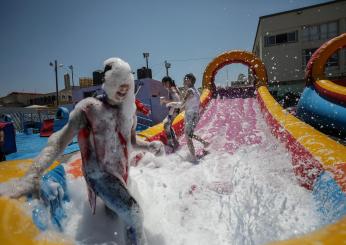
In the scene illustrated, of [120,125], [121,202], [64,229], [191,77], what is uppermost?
[191,77]

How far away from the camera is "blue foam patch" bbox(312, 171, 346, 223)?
2.20 meters

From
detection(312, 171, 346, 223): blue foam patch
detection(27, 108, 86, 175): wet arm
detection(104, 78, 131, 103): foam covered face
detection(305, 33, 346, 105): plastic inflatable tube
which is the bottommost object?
detection(312, 171, 346, 223): blue foam patch

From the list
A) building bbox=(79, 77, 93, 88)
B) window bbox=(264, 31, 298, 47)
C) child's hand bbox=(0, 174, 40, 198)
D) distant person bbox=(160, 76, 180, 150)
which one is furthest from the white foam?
building bbox=(79, 77, 93, 88)

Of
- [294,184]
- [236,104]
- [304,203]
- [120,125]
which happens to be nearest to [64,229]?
[120,125]

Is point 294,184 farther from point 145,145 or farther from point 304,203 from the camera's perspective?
point 145,145

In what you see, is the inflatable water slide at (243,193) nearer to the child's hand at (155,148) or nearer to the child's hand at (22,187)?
the child's hand at (22,187)

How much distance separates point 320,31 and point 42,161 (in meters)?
24.0

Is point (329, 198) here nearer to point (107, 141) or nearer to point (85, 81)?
point (107, 141)

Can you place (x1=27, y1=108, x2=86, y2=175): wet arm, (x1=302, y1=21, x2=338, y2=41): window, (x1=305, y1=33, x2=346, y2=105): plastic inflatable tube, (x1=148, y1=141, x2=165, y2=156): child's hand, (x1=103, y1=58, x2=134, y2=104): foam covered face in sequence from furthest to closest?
(x1=302, y1=21, x2=338, y2=41): window → (x1=305, y1=33, x2=346, y2=105): plastic inflatable tube → (x1=148, y1=141, x2=165, y2=156): child's hand → (x1=103, y1=58, x2=134, y2=104): foam covered face → (x1=27, y1=108, x2=86, y2=175): wet arm

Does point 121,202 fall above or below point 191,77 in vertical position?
below

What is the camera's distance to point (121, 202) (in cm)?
204

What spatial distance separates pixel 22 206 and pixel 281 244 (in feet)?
4.98

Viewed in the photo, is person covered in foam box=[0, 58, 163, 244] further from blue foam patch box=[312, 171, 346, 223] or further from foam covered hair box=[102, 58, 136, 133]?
blue foam patch box=[312, 171, 346, 223]

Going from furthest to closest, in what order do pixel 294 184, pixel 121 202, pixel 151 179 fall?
pixel 151 179 < pixel 294 184 < pixel 121 202
